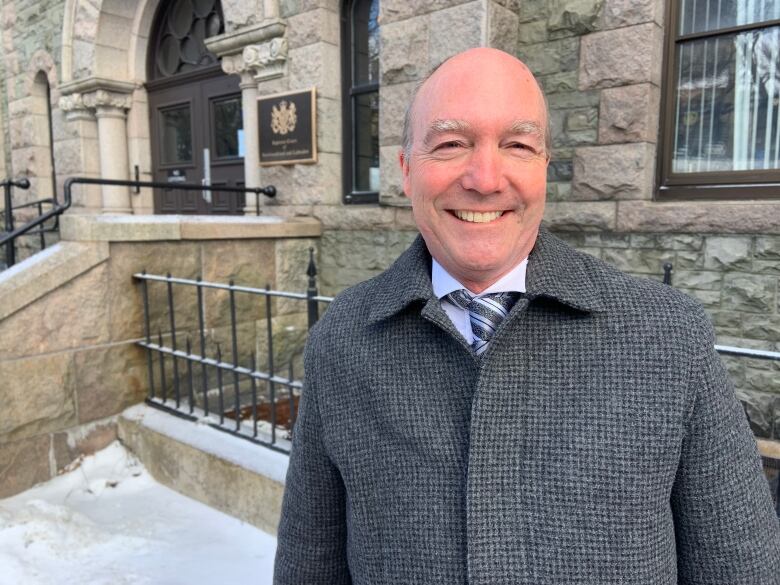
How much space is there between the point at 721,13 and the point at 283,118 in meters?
3.62

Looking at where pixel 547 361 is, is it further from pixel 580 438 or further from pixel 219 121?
pixel 219 121

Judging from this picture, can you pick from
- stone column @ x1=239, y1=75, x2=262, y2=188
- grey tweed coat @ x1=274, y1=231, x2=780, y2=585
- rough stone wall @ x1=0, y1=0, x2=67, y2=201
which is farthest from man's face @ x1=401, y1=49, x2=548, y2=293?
rough stone wall @ x1=0, y1=0, x2=67, y2=201

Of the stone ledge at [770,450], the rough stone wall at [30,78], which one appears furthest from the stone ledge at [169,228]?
the rough stone wall at [30,78]

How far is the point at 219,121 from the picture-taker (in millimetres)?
7238

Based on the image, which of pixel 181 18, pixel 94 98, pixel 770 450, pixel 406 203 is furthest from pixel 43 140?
pixel 770 450

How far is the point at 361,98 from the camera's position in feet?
18.2

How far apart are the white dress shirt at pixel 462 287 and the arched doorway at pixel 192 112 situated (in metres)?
5.82

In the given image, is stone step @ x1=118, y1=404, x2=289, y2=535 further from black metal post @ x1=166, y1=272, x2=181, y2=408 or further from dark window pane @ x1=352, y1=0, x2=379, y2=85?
dark window pane @ x1=352, y1=0, x2=379, y2=85

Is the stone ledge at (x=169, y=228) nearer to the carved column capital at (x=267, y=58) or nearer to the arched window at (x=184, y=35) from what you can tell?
the carved column capital at (x=267, y=58)

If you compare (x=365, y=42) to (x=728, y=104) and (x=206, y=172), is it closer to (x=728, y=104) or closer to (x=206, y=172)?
(x=206, y=172)

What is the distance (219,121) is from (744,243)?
18.9 feet

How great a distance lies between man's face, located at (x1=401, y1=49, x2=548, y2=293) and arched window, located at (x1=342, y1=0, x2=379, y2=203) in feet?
14.4

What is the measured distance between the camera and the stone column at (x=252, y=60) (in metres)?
5.64

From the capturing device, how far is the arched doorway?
7.07 meters
